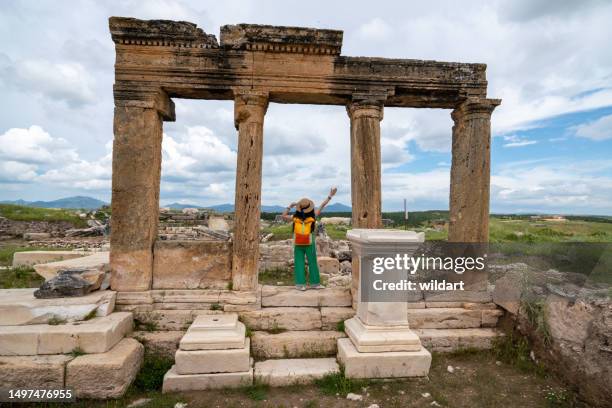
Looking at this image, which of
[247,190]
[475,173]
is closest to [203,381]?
[247,190]

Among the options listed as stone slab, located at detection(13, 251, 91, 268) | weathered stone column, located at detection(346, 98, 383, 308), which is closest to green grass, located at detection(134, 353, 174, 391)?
weathered stone column, located at detection(346, 98, 383, 308)

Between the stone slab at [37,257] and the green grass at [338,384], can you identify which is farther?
the stone slab at [37,257]

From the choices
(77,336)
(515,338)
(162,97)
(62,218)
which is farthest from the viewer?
(62,218)

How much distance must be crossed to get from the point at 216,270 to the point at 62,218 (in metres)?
20.3

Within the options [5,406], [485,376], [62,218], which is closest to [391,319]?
[485,376]

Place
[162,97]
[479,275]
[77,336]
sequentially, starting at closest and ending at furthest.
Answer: [77,336] < [162,97] < [479,275]

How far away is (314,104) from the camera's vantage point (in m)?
6.41

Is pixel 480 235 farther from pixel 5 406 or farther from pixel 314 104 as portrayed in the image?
pixel 5 406

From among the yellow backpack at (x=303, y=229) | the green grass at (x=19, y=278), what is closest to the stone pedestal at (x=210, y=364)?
the yellow backpack at (x=303, y=229)

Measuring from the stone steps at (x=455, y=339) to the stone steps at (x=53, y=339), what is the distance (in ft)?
14.5

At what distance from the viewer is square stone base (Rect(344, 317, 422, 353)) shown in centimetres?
452

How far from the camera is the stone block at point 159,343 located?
4.98m

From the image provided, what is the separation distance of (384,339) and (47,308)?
4485 millimetres

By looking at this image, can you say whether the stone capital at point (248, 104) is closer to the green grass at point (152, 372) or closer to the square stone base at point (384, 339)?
the square stone base at point (384, 339)
